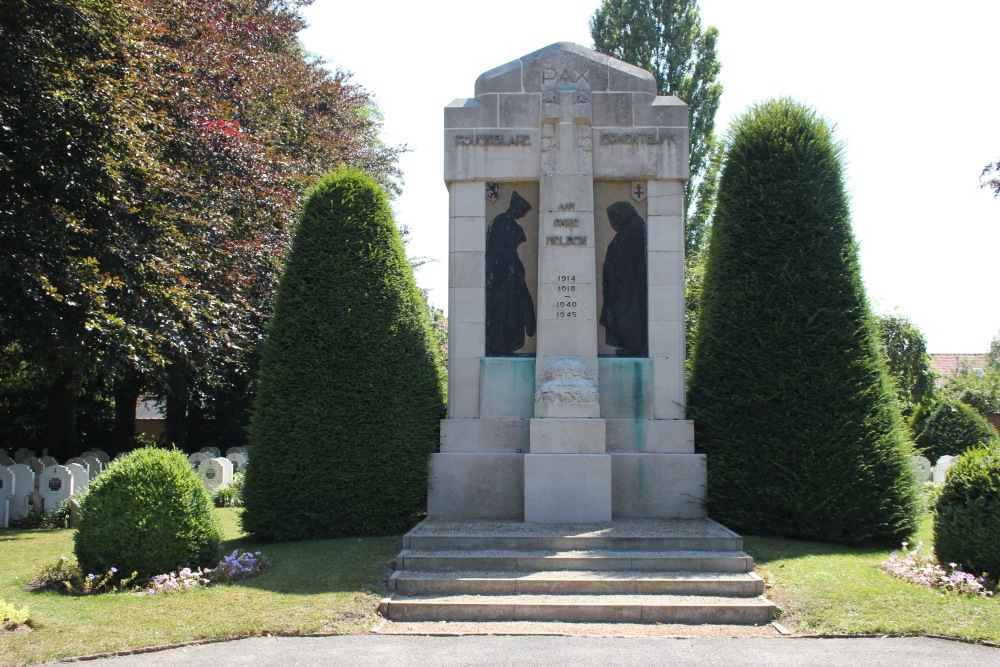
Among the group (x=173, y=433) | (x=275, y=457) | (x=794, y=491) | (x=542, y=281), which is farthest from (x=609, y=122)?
(x=173, y=433)

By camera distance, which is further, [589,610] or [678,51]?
[678,51]

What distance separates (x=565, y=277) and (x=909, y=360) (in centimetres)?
1963

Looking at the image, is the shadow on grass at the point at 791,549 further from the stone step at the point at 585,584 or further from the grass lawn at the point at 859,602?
the stone step at the point at 585,584

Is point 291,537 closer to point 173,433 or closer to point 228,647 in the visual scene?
point 228,647

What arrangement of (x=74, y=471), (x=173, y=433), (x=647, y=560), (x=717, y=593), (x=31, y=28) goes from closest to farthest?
(x=717, y=593), (x=647, y=560), (x=31, y=28), (x=74, y=471), (x=173, y=433)

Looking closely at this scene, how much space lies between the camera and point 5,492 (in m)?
15.4

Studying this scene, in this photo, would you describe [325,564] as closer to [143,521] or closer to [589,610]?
[143,521]

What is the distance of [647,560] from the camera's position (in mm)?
9500

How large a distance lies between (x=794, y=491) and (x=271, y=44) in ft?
67.2

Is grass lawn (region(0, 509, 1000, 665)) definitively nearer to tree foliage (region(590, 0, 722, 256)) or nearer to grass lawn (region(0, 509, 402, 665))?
grass lawn (region(0, 509, 402, 665))

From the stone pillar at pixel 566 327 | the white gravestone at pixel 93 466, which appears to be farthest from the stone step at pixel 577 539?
the white gravestone at pixel 93 466

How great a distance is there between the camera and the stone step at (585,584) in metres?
8.95

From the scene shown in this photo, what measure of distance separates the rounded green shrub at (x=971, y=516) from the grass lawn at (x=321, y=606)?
0.71 m

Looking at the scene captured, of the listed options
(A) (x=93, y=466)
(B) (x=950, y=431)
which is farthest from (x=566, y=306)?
(B) (x=950, y=431)
